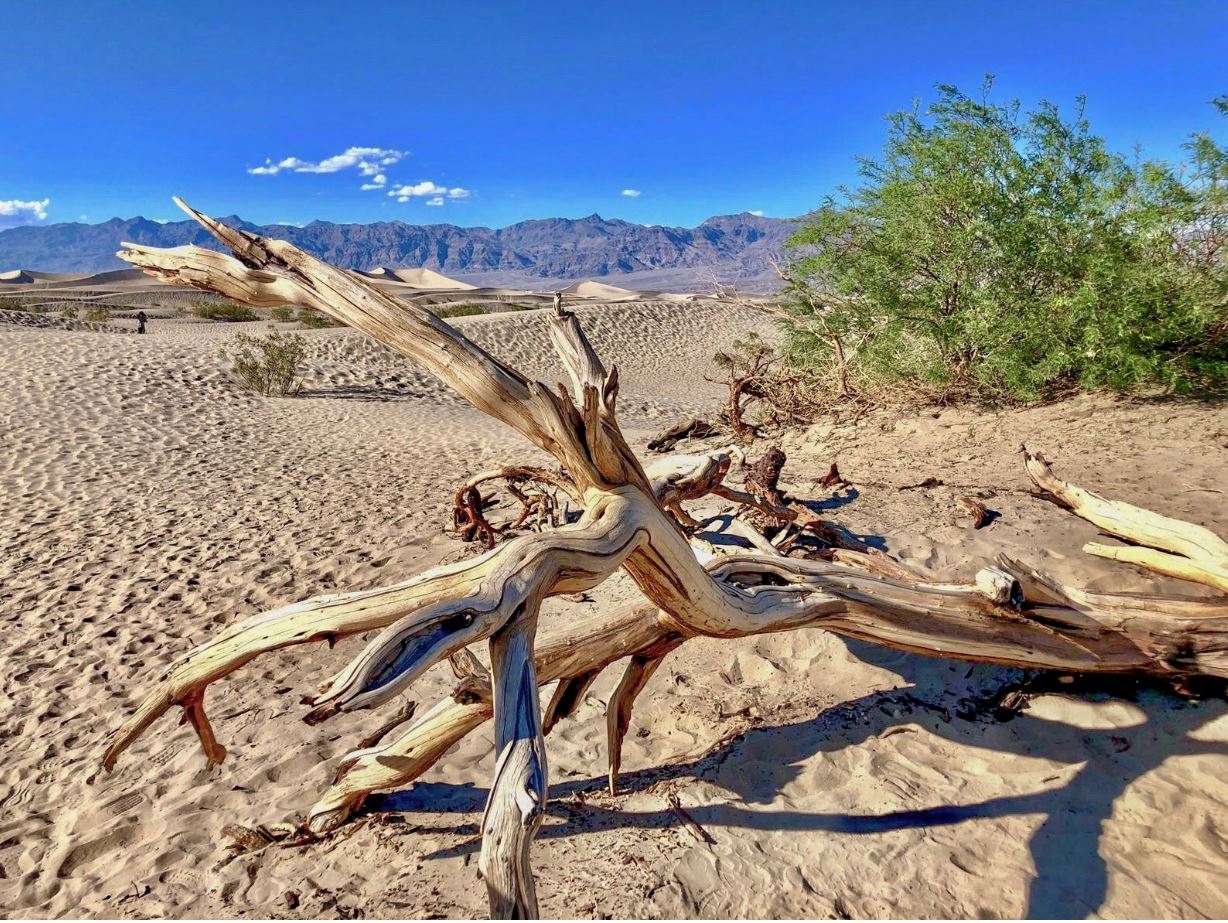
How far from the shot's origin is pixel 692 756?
10.7ft

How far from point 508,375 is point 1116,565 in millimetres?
3612

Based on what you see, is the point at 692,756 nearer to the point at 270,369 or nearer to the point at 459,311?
the point at 270,369

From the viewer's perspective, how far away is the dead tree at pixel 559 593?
186cm

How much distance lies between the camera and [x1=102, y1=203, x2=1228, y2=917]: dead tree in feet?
6.11

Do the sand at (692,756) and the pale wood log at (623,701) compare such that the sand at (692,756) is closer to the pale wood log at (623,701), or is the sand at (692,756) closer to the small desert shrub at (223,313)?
the pale wood log at (623,701)

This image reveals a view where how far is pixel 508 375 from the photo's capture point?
2.43 meters

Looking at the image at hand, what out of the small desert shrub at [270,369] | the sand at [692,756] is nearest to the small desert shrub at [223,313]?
the small desert shrub at [270,369]

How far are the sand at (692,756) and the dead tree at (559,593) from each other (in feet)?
1.02

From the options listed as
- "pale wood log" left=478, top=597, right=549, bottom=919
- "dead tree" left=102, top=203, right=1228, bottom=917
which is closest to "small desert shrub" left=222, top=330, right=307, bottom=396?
"dead tree" left=102, top=203, right=1228, bottom=917

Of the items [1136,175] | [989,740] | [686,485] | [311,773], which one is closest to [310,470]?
[311,773]

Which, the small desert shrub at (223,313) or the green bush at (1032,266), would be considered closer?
the green bush at (1032,266)

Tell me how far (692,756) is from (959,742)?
117 centimetres

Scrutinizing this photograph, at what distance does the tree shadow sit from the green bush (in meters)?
4.19

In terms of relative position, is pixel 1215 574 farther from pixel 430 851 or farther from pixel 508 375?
pixel 430 851
